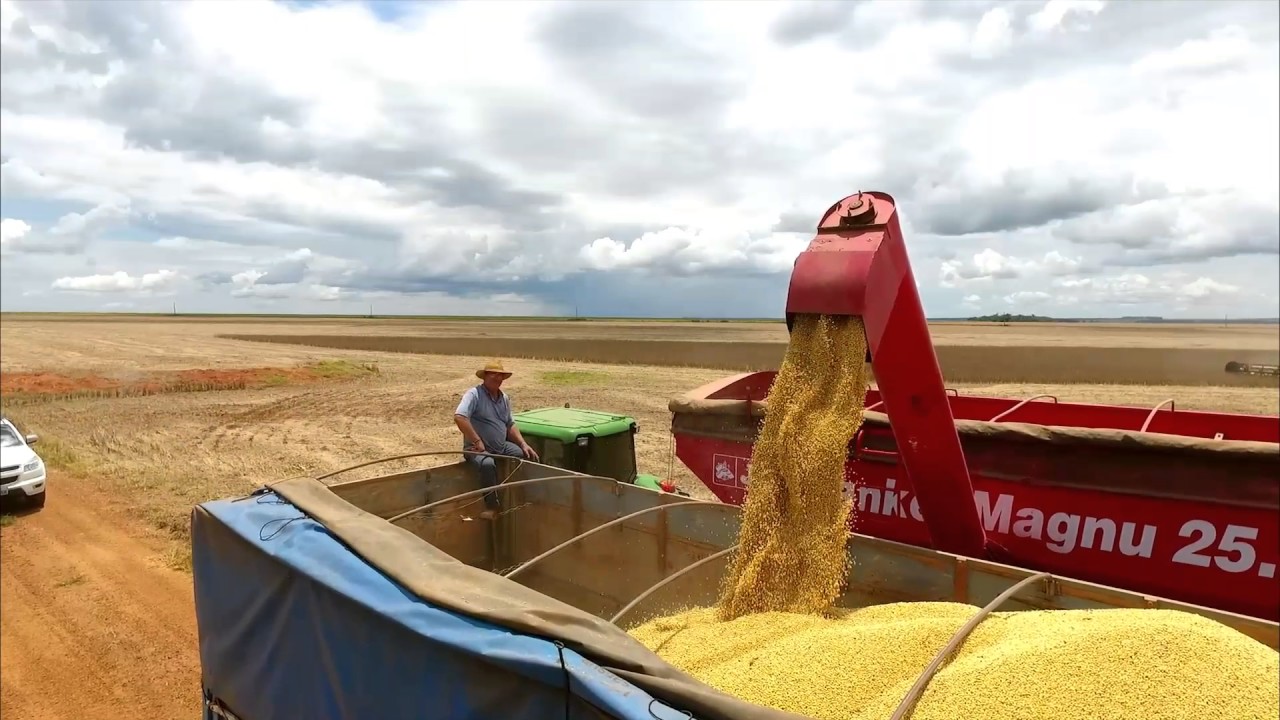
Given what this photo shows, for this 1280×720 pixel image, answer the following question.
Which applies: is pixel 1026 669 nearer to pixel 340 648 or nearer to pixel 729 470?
pixel 340 648

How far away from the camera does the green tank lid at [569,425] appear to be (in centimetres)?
620

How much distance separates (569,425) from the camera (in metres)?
6.33

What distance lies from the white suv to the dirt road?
427 mm

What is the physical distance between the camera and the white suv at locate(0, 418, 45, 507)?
775 cm

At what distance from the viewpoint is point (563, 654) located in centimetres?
190

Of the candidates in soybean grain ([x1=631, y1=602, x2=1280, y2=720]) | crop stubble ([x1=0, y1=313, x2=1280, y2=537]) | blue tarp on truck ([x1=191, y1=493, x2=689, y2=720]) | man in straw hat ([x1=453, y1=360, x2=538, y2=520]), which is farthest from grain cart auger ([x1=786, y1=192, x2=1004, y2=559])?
crop stubble ([x1=0, y1=313, x2=1280, y2=537])

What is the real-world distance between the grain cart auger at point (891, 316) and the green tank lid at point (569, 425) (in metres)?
3.02

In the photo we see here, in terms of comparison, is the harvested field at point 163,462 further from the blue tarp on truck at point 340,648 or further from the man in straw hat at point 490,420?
the man in straw hat at point 490,420

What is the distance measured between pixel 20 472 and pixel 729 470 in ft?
25.7

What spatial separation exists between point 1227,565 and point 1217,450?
647 mm

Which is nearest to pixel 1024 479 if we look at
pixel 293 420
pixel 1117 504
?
pixel 1117 504

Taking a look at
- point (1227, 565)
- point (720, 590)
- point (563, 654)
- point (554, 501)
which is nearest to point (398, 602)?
point (563, 654)

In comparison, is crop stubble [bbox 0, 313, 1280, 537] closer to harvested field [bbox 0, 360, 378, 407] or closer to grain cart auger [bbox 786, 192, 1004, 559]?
harvested field [bbox 0, 360, 378, 407]

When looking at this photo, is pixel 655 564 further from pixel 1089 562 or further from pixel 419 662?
pixel 1089 562
